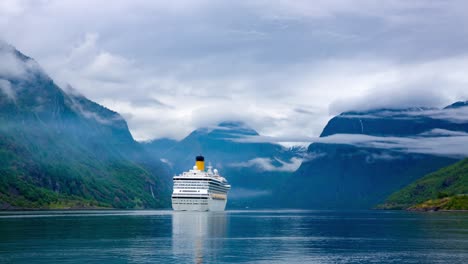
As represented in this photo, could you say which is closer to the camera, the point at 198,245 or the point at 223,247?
the point at 223,247

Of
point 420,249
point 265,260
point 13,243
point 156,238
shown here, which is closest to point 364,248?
point 420,249

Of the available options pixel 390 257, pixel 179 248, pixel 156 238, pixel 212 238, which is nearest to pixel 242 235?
pixel 212 238

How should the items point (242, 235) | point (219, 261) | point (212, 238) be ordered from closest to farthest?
point (219, 261) < point (212, 238) < point (242, 235)

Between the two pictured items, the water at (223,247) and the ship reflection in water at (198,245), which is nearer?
the water at (223,247)

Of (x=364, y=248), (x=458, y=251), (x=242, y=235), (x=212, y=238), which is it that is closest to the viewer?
(x=458, y=251)

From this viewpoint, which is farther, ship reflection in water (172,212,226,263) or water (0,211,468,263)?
ship reflection in water (172,212,226,263)

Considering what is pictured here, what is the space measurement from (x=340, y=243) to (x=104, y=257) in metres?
52.2

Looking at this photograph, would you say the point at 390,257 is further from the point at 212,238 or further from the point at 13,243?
the point at 13,243

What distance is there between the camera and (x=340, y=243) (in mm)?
128375

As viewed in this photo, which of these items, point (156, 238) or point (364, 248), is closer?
point (364, 248)

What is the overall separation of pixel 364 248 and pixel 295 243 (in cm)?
1533

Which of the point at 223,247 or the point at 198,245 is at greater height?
the point at 198,245

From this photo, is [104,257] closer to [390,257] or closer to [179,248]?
[179,248]

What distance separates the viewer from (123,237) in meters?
136
